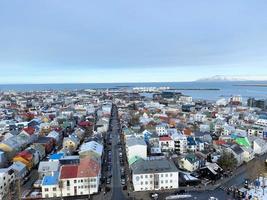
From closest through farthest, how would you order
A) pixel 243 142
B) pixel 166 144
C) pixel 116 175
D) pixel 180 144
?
pixel 116 175, pixel 243 142, pixel 180 144, pixel 166 144

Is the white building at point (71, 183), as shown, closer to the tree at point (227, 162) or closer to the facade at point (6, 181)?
the facade at point (6, 181)

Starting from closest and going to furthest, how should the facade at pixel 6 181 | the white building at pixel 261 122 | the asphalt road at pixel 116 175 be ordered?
the asphalt road at pixel 116 175, the facade at pixel 6 181, the white building at pixel 261 122

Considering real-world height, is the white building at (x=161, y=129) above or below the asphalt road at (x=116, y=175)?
above

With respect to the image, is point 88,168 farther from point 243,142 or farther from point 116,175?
point 243,142

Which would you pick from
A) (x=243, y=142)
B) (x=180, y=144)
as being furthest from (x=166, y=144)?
(x=243, y=142)

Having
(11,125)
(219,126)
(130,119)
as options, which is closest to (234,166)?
(219,126)

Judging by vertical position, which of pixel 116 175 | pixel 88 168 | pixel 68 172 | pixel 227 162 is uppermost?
pixel 88 168

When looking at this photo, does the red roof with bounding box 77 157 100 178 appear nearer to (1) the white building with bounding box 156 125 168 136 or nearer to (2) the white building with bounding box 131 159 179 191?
(2) the white building with bounding box 131 159 179 191

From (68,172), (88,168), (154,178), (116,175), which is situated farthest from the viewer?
(116,175)

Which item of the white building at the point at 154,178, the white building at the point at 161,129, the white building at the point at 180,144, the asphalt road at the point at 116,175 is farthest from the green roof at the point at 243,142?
the asphalt road at the point at 116,175
